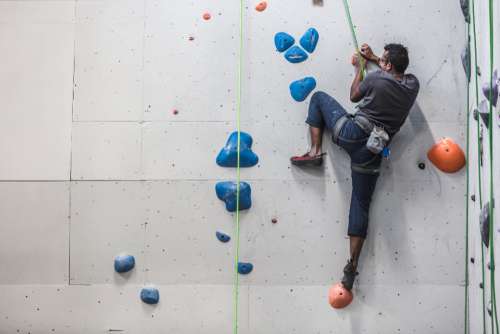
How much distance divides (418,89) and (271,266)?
114cm

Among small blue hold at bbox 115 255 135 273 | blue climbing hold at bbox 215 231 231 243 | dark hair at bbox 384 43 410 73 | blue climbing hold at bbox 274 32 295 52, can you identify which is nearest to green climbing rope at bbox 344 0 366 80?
dark hair at bbox 384 43 410 73

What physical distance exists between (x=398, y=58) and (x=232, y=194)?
3.45 ft

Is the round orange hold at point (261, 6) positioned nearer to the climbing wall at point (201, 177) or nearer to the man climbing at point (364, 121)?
the climbing wall at point (201, 177)

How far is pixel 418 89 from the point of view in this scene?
2762mm

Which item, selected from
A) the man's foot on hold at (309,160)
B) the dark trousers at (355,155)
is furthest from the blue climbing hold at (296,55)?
the man's foot on hold at (309,160)

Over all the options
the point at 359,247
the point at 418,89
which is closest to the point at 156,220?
the point at 359,247

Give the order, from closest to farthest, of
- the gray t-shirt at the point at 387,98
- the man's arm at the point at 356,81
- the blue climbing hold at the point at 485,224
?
the blue climbing hold at the point at 485,224
the gray t-shirt at the point at 387,98
the man's arm at the point at 356,81

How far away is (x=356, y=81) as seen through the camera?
289 centimetres

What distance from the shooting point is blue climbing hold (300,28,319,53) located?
2969 millimetres

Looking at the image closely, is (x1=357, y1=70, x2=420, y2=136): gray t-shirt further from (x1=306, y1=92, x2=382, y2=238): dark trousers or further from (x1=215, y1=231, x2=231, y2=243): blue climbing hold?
(x1=215, y1=231, x2=231, y2=243): blue climbing hold

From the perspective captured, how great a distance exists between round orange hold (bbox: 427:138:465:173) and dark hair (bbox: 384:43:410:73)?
0.44 meters

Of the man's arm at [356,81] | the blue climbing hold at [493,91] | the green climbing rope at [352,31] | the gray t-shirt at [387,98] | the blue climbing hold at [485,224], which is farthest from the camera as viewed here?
the green climbing rope at [352,31]

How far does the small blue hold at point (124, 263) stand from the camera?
2.96 m

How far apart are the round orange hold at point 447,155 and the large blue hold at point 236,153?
902 millimetres
